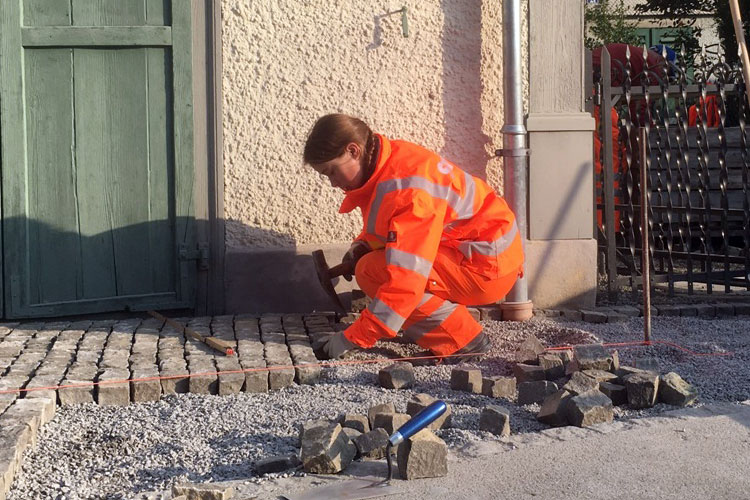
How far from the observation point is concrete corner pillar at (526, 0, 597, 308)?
6.79 m

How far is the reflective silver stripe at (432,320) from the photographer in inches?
216

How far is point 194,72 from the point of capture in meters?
6.34

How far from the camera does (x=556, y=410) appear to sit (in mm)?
4176

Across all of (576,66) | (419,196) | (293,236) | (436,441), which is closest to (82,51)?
(293,236)

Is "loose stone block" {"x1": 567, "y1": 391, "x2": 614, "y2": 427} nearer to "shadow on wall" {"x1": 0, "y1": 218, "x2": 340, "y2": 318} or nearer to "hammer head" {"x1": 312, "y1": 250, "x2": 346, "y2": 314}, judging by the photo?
"hammer head" {"x1": 312, "y1": 250, "x2": 346, "y2": 314}

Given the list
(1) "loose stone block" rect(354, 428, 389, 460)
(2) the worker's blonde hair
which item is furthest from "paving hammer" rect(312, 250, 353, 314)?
(1) "loose stone block" rect(354, 428, 389, 460)

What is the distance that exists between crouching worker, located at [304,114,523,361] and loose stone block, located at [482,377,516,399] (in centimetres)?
55

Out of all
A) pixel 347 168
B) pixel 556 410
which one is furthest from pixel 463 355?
pixel 556 410

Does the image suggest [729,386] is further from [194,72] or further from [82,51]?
[82,51]

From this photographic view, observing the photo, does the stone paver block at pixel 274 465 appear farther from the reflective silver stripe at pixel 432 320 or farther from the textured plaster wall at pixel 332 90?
the textured plaster wall at pixel 332 90

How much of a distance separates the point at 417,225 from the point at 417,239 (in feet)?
0.24

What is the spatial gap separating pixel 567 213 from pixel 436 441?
3.72 meters

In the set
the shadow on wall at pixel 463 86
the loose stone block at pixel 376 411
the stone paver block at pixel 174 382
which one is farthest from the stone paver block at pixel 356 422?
the shadow on wall at pixel 463 86

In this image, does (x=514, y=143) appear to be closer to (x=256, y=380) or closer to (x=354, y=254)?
(x=354, y=254)
